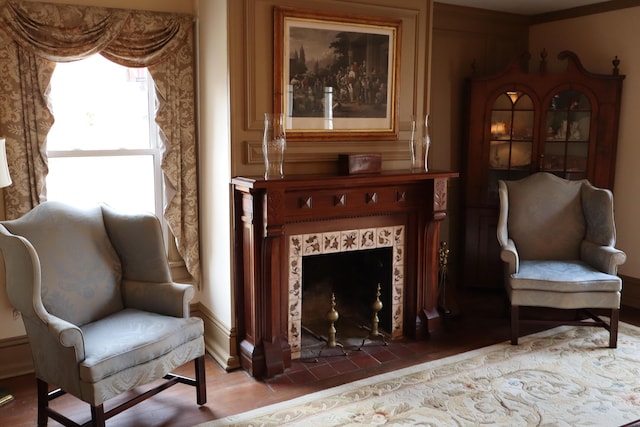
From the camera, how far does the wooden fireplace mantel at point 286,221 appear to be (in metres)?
3.16

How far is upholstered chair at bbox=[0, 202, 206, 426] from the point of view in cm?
247

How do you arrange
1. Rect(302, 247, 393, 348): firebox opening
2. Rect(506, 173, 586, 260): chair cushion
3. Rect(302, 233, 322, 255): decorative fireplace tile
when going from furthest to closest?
Rect(506, 173, 586, 260): chair cushion < Rect(302, 247, 393, 348): firebox opening < Rect(302, 233, 322, 255): decorative fireplace tile

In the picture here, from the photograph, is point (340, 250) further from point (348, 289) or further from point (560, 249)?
point (560, 249)

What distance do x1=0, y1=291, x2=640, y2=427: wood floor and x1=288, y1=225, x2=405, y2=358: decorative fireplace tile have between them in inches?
7.7

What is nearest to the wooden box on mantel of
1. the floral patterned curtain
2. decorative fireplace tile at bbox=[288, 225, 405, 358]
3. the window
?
decorative fireplace tile at bbox=[288, 225, 405, 358]

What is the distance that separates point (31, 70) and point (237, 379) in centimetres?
204

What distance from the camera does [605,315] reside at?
428 centimetres

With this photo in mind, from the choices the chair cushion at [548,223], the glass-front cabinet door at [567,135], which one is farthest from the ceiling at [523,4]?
the chair cushion at [548,223]

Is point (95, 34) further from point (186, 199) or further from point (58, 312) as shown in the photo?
point (58, 312)

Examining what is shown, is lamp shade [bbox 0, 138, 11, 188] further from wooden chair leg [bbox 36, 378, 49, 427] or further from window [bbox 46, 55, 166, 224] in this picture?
wooden chair leg [bbox 36, 378, 49, 427]

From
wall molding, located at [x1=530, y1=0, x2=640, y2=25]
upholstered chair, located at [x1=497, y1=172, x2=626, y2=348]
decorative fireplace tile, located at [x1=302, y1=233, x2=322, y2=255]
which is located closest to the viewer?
decorative fireplace tile, located at [x1=302, y1=233, x2=322, y2=255]

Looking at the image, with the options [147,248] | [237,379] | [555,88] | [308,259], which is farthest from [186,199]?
[555,88]

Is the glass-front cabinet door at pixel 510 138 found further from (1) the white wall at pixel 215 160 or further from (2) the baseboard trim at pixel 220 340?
(2) the baseboard trim at pixel 220 340

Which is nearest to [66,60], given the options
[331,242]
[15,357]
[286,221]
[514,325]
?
[286,221]
